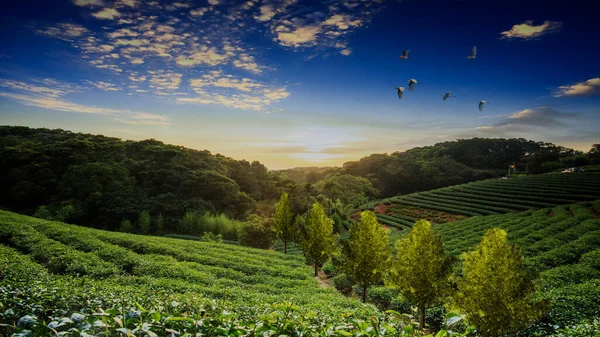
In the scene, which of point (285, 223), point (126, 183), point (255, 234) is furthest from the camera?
point (126, 183)

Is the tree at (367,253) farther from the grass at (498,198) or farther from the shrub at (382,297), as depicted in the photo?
the grass at (498,198)

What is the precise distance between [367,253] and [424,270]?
12.9 feet

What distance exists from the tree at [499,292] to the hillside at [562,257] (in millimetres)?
2774

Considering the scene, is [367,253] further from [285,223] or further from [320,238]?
[285,223]

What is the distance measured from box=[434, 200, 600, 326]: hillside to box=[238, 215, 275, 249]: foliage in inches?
848

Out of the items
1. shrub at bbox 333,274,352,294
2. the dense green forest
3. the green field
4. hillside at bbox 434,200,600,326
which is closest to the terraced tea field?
the green field

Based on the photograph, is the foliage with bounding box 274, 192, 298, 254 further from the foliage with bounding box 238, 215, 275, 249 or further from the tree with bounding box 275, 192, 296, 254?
the foliage with bounding box 238, 215, 275, 249

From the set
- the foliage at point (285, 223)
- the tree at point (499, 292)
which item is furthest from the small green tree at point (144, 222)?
the tree at point (499, 292)

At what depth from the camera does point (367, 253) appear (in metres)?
17.6

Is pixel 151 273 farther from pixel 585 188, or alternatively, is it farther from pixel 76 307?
pixel 585 188

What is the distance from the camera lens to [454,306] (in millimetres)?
12625

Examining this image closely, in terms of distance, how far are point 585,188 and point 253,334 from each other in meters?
71.7

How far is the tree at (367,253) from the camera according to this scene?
57.4 ft

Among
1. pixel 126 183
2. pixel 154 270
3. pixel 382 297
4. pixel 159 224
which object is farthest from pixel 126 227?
pixel 382 297
